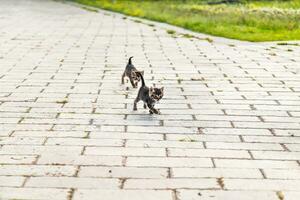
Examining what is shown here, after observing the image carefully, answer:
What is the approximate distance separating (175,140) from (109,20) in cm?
1377

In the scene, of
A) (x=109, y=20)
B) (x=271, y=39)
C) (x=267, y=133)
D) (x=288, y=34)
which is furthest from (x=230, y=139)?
(x=109, y=20)

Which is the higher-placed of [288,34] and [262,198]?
[262,198]

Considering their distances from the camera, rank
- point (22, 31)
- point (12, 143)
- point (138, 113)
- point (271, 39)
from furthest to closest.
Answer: point (22, 31)
point (271, 39)
point (138, 113)
point (12, 143)

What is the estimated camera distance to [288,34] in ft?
48.2

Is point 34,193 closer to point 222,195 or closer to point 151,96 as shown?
point 222,195

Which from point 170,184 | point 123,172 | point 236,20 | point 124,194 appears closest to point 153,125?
point 123,172

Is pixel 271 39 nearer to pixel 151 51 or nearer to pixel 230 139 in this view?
pixel 151 51

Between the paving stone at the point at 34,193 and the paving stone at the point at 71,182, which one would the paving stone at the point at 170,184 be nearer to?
the paving stone at the point at 71,182

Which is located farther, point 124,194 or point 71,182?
point 71,182

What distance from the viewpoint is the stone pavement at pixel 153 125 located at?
4.70m

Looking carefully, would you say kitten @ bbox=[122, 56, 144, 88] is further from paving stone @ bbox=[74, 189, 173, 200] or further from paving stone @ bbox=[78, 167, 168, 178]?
paving stone @ bbox=[74, 189, 173, 200]

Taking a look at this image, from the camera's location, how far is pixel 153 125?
6.46 metres

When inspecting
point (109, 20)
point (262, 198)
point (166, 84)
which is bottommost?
point (109, 20)

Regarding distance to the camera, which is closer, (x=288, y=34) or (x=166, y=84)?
(x=166, y=84)
